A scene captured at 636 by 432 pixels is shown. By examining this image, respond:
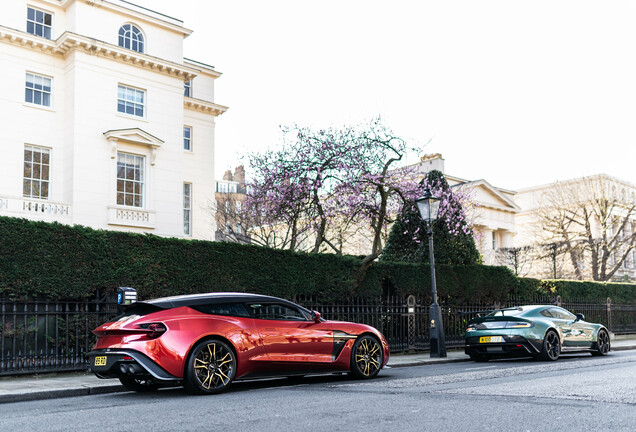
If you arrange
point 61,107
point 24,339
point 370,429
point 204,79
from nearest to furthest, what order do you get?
point 370,429
point 24,339
point 61,107
point 204,79

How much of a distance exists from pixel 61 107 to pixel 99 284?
647 inches

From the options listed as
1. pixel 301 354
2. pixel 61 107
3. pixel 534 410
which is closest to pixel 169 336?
pixel 301 354

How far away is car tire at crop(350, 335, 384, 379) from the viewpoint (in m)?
10.5

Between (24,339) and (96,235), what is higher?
(96,235)

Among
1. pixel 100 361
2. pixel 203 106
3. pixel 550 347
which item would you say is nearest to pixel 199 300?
pixel 100 361

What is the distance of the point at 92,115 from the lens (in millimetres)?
26328

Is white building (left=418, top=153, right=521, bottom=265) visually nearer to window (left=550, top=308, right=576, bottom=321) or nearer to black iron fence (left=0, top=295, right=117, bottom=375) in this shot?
window (left=550, top=308, right=576, bottom=321)

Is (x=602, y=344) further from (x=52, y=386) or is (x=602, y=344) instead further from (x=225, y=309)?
(x=52, y=386)

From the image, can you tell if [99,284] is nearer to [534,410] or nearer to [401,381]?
[401,381]

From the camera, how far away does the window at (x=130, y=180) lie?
27125 mm

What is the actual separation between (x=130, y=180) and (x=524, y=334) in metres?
19.0

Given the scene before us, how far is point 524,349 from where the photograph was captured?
14227 millimetres

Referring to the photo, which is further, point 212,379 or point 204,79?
point 204,79

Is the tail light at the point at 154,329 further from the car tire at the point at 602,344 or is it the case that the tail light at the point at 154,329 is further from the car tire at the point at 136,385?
the car tire at the point at 602,344
